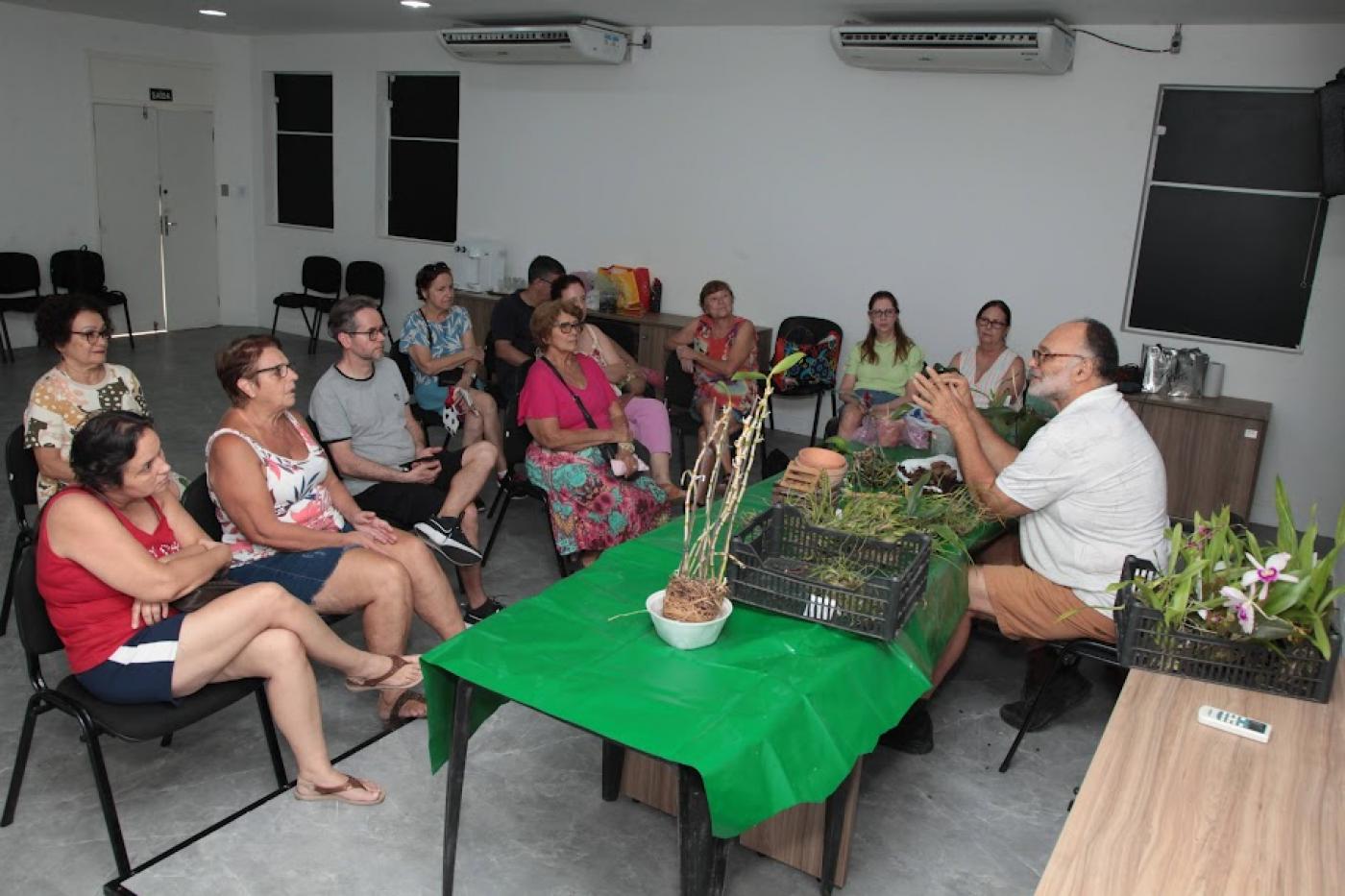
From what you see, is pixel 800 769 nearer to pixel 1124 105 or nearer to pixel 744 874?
pixel 744 874

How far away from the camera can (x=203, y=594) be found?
108 inches

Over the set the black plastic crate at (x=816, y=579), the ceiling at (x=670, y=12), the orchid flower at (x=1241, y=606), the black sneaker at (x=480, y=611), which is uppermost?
the ceiling at (x=670, y=12)

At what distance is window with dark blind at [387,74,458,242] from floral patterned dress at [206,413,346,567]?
5.52 metres

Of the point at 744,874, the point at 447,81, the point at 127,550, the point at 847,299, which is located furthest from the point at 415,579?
the point at 447,81

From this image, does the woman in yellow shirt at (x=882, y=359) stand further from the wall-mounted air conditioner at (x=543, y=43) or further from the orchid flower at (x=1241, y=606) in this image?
the orchid flower at (x=1241, y=606)

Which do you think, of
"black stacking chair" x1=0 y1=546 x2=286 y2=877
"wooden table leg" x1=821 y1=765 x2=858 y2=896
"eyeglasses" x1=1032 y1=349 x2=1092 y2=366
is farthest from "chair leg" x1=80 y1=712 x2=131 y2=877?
"eyeglasses" x1=1032 y1=349 x2=1092 y2=366

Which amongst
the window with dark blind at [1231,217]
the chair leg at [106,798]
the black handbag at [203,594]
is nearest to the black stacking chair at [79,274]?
the black handbag at [203,594]

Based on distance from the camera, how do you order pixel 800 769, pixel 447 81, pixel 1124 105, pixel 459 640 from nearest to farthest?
pixel 800 769 < pixel 459 640 < pixel 1124 105 < pixel 447 81

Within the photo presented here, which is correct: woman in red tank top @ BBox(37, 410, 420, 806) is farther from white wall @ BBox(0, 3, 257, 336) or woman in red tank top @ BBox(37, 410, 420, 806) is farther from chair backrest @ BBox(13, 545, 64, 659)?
white wall @ BBox(0, 3, 257, 336)

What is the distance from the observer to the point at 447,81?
8320 mm

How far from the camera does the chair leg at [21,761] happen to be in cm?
251

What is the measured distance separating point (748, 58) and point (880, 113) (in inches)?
37.6

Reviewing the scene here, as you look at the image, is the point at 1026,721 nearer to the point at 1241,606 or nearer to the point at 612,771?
the point at 1241,606

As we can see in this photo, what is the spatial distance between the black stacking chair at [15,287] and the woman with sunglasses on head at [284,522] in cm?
581
